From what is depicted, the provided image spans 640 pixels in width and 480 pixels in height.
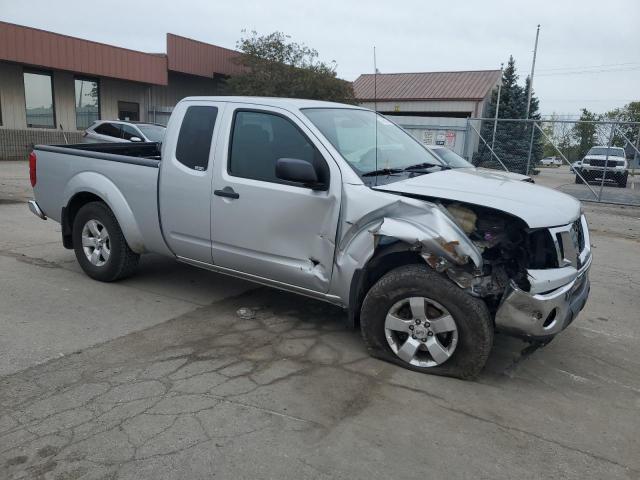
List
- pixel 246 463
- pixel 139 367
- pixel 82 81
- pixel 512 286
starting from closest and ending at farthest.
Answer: pixel 246 463 → pixel 512 286 → pixel 139 367 → pixel 82 81

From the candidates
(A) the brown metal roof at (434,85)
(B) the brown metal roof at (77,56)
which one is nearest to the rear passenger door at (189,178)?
(B) the brown metal roof at (77,56)

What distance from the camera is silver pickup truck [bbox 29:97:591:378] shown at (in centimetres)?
349

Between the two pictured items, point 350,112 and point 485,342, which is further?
point 350,112

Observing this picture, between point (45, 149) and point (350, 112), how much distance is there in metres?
3.51

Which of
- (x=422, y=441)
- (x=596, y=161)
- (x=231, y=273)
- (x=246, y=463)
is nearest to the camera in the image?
(x=246, y=463)

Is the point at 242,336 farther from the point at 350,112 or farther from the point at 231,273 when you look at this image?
the point at 350,112

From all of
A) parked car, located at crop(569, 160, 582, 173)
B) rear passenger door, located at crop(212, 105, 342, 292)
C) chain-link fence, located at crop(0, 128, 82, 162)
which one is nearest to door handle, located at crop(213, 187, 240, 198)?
rear passenger door, located at crop(212, 105, 342, 292)

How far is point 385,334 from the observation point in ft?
12.5

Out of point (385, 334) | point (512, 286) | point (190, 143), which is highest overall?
point (190, 143)

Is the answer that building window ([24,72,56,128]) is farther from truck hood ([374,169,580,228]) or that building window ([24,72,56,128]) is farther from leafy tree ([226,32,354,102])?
truck hood ([374,169,580,228])

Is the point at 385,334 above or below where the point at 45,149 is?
below

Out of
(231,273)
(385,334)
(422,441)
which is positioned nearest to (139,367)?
(231,273)

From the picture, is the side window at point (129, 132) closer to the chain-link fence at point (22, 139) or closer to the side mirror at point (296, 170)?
the chain-link fence at point (22, 139)

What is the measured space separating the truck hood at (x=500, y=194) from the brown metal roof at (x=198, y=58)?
23409mm
